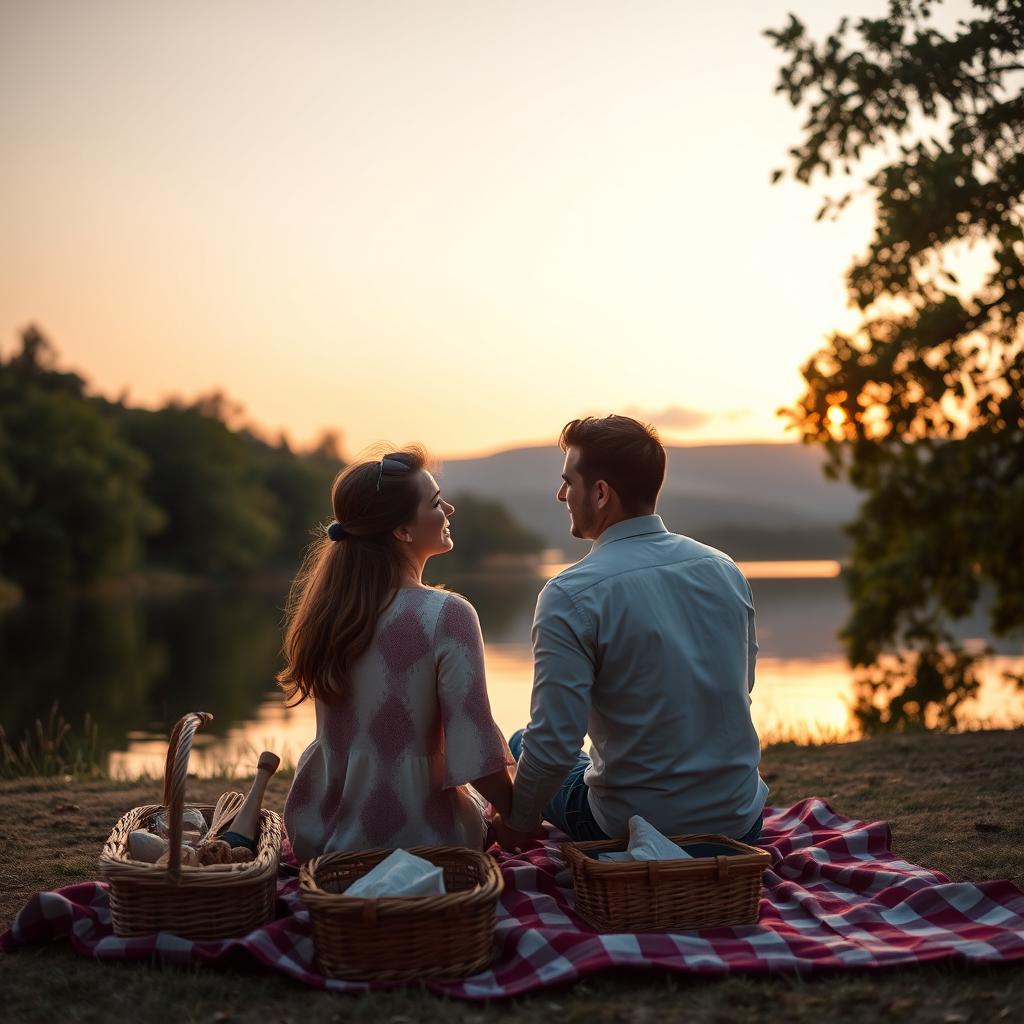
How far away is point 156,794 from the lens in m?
5.57

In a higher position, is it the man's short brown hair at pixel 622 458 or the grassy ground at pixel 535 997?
the man's short brown hair at pixel 622 458

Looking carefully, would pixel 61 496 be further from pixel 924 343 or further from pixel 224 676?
pixel 924 343

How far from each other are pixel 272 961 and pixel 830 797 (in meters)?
3.16

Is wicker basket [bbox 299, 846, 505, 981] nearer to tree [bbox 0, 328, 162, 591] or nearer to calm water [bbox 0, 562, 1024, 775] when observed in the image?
calm water [bbox 0, 562, 1024, 775]

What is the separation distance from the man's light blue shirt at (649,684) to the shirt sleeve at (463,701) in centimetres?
14

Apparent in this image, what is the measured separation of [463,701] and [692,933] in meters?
0.96

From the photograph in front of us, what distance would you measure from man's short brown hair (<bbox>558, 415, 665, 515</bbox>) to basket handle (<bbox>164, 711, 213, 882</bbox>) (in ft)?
4.81

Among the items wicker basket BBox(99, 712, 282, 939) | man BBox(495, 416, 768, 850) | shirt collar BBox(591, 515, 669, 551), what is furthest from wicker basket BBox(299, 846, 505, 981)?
shirt collar BBox(591, 515, 669, 551)

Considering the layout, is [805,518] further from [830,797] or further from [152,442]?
[830,797]

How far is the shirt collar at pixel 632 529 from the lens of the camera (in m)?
3.48

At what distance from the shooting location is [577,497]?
3576mm

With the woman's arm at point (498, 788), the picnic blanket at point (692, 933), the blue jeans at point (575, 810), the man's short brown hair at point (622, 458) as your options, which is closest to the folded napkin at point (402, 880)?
the picnic blanket at point (692, 933)

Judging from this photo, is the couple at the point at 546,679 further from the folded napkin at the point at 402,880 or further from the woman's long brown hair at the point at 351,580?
the folded napkin at the point at 402,880

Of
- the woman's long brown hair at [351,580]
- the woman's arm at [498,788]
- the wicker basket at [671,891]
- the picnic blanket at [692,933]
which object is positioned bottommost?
the picnic blanket at [692,933]
